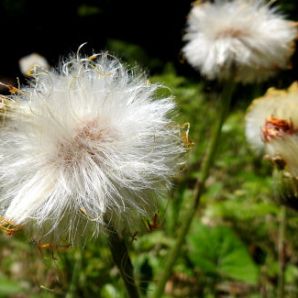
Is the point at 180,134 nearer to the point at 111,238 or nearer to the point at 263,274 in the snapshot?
the point at 111,238

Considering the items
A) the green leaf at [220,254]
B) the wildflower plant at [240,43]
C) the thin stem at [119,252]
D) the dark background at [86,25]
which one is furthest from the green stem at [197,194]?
the dark background at [86,25]

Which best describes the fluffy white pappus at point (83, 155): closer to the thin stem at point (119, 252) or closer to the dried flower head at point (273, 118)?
the thin stem at point (119, 252)

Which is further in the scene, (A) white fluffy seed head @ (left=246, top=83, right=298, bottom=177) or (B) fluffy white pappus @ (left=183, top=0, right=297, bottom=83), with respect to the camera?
(B) fluffy white pappus @ (left=183, top=0, right=297, bottom=83)

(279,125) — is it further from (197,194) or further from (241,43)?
(241,43)

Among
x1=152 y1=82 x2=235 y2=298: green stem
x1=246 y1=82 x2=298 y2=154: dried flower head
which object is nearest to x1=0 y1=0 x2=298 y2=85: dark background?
x1=152 y1=82 x2=235 y2=298: green stem

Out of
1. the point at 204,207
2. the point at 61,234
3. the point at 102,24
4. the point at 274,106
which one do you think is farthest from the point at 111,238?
the point at 102,24

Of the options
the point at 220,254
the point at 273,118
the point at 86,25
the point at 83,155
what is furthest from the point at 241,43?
the point at 86,25

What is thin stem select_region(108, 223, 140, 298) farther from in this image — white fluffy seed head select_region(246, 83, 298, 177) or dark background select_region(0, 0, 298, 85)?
dark background select_region(0, 0, 298, 85)
